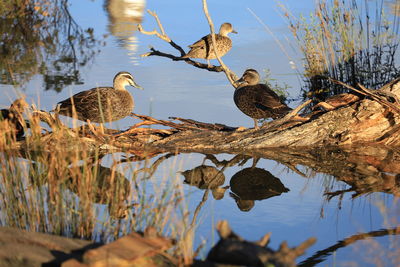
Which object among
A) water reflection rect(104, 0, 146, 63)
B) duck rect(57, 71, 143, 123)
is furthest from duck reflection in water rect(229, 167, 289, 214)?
water reflection rect(104, 0, 146, 63)

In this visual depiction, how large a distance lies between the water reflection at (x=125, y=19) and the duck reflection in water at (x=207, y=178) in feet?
19.4

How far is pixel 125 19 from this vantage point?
1617 centimetres

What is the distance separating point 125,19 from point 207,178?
10038 millimetres

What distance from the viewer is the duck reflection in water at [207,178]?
643cm

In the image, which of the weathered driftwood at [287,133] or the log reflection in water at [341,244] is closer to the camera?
the log reflection in water at [341,244]

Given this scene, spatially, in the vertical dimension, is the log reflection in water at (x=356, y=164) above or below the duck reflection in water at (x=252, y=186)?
above

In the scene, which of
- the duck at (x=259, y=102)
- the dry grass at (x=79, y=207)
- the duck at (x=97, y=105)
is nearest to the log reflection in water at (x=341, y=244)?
the dry grass at (x=79, y=207)

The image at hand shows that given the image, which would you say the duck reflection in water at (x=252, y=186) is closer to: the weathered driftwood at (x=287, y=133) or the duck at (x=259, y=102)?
the weathered driftwood at (x=287, y=133)

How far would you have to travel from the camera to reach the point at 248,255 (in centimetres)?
370

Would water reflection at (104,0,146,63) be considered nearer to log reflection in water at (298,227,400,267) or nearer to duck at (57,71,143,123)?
duck at (57,71,143,123)

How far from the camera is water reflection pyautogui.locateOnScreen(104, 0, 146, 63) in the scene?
13758 millimetres

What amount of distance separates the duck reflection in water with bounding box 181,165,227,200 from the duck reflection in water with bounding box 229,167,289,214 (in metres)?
0.12

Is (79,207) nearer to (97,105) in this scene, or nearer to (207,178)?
(207,178)

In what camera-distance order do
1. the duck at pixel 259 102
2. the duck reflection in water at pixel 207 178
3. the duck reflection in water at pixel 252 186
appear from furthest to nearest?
1. the duck at pixel 259 102
2. the duck reflection in water at pixel 207 178
3. the duck reflection in water at pixel 252 186
